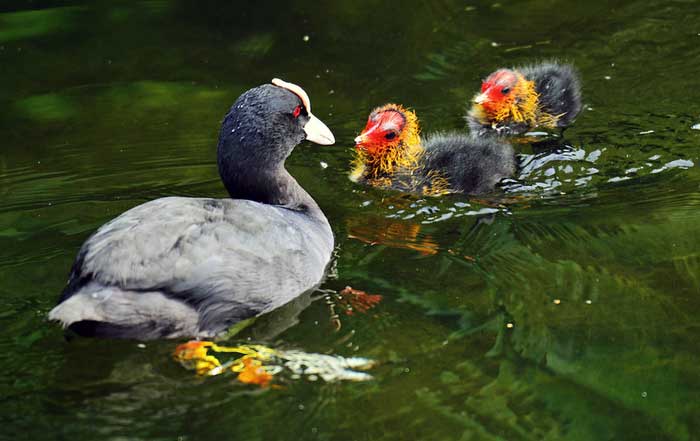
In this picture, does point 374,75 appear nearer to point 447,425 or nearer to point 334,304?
point 334,304

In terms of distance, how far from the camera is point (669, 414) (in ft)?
13.9

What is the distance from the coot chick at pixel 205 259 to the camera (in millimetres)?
4418

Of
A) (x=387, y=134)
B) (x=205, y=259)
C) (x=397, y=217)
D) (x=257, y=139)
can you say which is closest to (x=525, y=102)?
(x=387, y=134)

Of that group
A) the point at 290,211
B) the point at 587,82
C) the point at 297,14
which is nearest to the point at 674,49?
the point at 587,82

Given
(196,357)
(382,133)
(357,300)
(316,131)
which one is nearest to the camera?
(196,357)

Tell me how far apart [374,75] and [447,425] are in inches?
166

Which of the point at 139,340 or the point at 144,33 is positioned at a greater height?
the point at 144,33

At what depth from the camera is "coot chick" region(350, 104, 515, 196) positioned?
629 cm

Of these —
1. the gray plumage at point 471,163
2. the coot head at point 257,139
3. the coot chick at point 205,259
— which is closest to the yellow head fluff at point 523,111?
the gray plumage at point 471,163

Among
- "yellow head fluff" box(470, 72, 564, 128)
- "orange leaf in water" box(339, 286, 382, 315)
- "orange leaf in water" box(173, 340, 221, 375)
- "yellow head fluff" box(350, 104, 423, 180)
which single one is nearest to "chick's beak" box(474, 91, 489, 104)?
"yellow head fluff" box(470, 72, 564, 128)

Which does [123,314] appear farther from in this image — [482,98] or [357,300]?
[482,98]

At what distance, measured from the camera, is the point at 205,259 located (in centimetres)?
462

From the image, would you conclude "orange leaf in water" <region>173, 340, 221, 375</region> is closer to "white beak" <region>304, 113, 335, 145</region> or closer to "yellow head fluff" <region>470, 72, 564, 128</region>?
"white beak" <region>304, 113, 335, 145</region>

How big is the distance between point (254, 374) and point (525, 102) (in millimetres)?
3161
